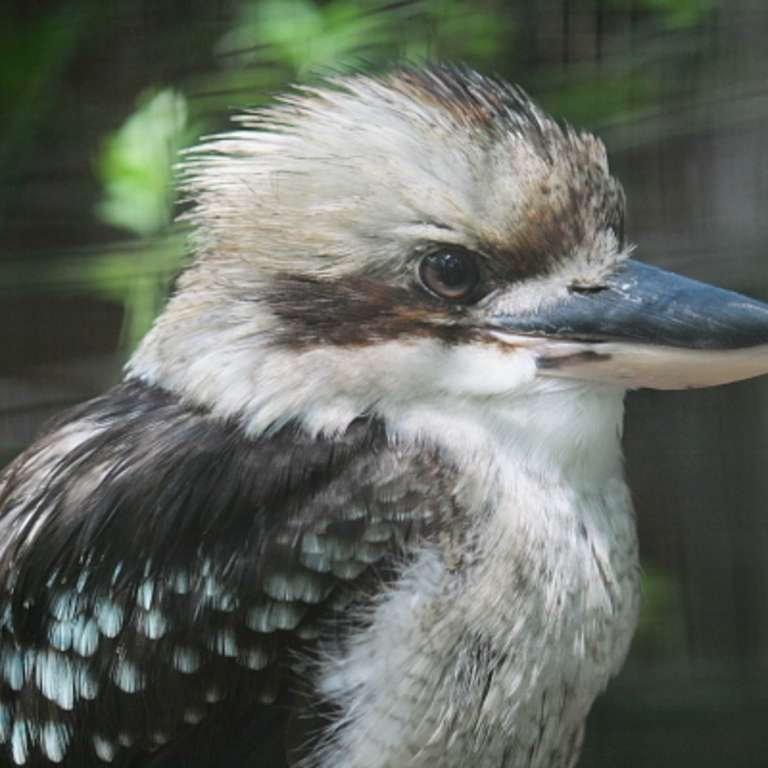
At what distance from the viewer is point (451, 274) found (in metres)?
1.60

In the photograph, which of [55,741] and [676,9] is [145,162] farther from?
[55,741]

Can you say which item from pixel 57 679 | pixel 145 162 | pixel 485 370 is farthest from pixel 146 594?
pixel 145 162

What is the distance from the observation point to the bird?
1.56m

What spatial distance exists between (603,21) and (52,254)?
3.53 feet

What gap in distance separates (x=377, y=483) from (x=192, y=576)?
7.9 inches

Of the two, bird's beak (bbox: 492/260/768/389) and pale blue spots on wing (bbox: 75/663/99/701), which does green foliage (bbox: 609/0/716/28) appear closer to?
bird's beak (bbox: 492/260/768/389)

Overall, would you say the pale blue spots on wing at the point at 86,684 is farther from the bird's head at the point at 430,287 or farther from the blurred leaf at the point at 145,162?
the blurred leaf at the point at 145,162

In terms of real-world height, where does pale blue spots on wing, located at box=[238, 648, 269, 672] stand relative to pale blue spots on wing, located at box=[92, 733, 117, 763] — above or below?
above

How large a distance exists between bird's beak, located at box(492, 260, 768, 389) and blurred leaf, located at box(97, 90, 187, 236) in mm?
1135

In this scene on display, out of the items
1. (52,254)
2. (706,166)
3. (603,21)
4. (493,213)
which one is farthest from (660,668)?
(493,213)

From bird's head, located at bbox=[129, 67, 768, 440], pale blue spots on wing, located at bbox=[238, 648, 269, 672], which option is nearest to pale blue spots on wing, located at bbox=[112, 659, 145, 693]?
pale blue spots on wing, located at bbox=[238, 648, 269, 672]

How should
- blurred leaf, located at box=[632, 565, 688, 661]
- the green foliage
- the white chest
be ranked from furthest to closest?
blurred leaf, located at box=[632, 565, 688, 661]
the green foliage
the white chest

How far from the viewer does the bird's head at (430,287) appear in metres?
1.59

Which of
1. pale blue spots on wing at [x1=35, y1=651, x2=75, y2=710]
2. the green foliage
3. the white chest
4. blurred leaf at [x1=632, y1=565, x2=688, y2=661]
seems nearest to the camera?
the white chest
